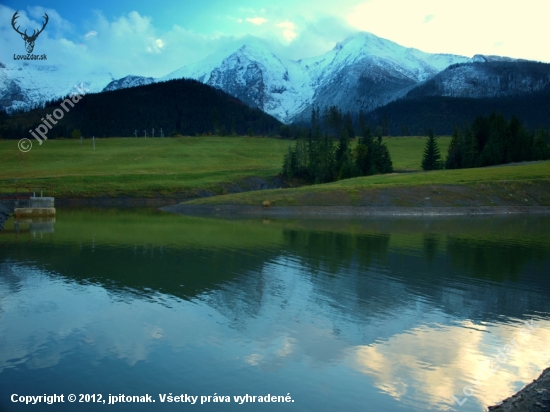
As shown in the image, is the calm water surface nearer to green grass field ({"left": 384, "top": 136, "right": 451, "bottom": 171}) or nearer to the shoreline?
the shoreline

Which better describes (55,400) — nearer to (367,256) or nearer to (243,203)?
(367,256)

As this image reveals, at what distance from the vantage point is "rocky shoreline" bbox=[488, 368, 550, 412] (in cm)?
1229

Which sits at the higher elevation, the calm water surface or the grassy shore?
the grassy shore

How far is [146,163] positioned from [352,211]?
7599cm

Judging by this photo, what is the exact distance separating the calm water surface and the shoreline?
106 ft

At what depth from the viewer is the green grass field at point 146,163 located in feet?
340

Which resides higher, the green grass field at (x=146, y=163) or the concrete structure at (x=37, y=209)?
the green grass field at (x=146, y=163)

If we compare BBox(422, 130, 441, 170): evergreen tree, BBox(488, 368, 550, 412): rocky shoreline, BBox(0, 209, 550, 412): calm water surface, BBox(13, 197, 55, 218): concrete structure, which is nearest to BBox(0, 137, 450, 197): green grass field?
BBox(422, 130, 441, 170): evergreen tree

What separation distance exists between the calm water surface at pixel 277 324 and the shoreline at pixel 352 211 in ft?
106

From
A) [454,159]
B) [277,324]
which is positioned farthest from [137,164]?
[277,324]

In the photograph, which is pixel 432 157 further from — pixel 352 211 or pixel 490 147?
pixel 352 211

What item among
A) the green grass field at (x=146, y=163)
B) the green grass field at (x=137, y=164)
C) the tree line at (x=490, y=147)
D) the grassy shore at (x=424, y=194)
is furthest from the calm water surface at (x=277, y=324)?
the tree line at (x=490, y=147)

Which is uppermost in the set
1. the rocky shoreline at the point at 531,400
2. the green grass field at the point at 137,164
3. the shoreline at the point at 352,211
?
the green grass field at the point at 137,164

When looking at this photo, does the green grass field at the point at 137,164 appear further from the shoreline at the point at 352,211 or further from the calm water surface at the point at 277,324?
the calm water surface at the point at 277,324
